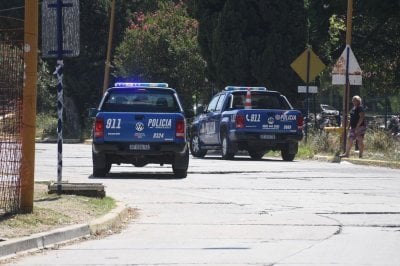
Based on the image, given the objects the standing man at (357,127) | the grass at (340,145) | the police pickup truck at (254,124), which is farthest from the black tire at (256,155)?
the standing man at (357,127)

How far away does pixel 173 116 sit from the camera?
1933 centimetres

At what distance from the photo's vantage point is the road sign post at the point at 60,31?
13.6 metres

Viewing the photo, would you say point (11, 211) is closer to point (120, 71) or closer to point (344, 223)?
point (344, 223)

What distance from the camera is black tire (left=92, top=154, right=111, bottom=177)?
19266 millimetres

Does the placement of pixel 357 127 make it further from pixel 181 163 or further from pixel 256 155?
pixel 181 163

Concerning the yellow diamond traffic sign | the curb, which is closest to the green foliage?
the yellow diamond traffic sign

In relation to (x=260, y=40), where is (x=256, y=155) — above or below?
below

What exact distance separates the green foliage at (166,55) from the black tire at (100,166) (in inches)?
1040

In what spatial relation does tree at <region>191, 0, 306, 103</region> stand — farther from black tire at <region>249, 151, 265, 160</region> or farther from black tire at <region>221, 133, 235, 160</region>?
black tire at <region>221, 133, 235, 160</region>

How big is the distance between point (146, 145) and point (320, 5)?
876 inches

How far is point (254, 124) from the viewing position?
86.9 ft

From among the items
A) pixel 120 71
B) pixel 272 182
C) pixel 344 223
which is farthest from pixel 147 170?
pixel 120 71

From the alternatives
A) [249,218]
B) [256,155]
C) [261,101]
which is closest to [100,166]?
[249,218]

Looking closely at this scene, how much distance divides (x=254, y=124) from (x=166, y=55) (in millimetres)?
20673
